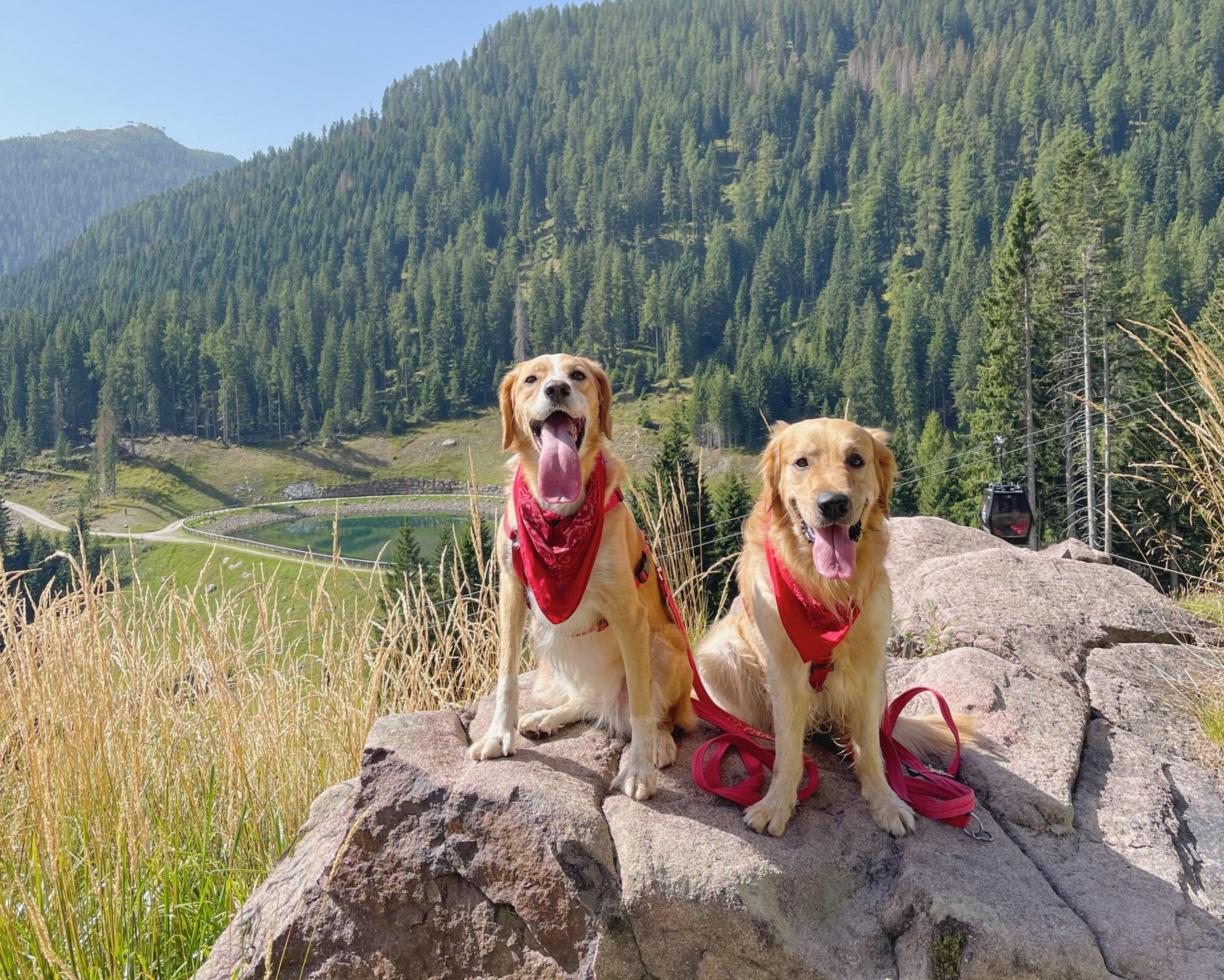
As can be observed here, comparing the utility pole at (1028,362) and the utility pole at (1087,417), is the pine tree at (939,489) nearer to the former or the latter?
the utility pole at (1028,362)

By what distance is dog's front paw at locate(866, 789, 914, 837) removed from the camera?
9.78 feet

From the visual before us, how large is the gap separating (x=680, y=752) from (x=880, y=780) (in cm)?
82

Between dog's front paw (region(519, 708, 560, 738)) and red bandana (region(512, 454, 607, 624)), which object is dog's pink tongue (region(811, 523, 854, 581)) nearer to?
red bandana (region(512, 454, 607, 624))

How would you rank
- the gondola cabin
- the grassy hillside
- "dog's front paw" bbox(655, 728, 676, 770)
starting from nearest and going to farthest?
1. "dog's front paw" bbox(655, 728, 676, 770)
2. the gondola cabin
3. the grassy hillside

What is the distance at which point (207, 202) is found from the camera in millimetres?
167875

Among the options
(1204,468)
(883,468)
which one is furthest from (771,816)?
(1204,468)

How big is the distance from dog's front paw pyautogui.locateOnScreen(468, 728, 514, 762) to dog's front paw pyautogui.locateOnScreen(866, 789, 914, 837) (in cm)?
142

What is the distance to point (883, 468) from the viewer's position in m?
3.20

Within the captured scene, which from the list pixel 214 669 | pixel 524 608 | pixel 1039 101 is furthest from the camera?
pixel 1039 101

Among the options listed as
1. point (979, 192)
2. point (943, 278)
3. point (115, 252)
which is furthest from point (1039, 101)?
point (115, 252)

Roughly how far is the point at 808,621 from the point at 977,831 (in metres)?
1.05

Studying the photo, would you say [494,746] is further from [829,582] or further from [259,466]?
[259,466]

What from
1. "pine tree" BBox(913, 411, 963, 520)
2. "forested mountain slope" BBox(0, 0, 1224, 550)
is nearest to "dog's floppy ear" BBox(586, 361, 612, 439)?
"forested mountain slope" BBox(0, 0, 1224, 550)

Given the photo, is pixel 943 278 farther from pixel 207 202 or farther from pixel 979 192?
pixel 207 202
